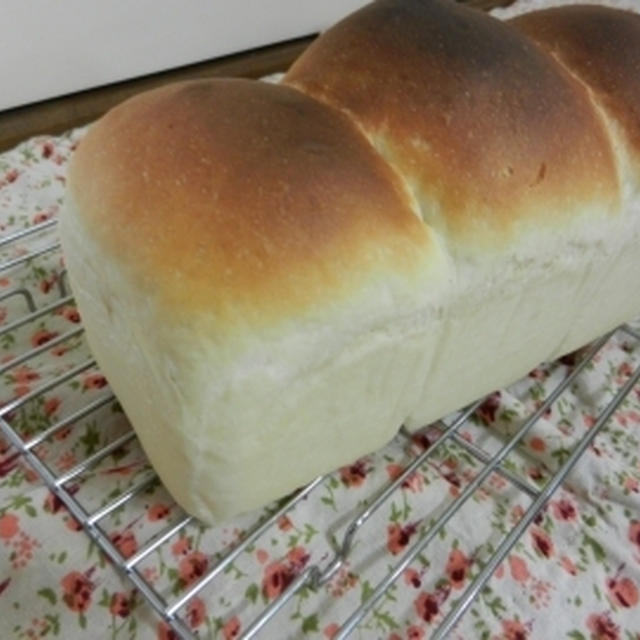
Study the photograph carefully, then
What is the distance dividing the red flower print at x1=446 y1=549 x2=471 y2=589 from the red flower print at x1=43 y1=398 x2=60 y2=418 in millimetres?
442

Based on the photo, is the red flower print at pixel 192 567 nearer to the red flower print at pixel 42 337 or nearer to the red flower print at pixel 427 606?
the red flower print at pixel 427 606

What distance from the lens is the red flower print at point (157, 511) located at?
673mm

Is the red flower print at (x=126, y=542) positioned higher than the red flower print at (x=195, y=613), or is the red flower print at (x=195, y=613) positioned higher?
the red flower print at (x=126, y=542)

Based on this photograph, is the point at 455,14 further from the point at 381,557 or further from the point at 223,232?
the point at 381,557

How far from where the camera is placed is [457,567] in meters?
0.70

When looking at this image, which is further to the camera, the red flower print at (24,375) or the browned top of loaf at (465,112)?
the red flower print at (24,375)

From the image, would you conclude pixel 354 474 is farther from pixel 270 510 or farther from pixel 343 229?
pixel 343 229

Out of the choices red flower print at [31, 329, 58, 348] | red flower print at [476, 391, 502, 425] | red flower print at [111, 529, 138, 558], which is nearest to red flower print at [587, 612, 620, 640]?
red flower print at [476, 391, 502, 425]

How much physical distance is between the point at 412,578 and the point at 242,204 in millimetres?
404

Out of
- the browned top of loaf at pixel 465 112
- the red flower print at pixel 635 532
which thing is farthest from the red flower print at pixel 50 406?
the red flower print at pixel 635 532

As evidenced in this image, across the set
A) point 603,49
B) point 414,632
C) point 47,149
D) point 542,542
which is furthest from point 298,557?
point 47,149

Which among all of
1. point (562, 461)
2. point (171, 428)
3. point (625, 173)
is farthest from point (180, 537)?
point (625, 173)

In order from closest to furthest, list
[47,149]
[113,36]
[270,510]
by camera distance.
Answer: [270,510] → [47,149] → [113,36]

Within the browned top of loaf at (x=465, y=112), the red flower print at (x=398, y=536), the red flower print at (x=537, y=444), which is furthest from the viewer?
the red flower print at (x=537, y=444)
